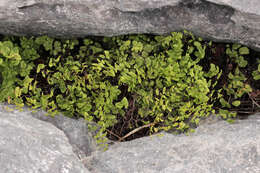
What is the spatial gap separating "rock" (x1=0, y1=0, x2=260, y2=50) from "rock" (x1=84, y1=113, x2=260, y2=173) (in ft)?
2.86

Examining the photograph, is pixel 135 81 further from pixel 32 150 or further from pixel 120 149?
pixel 32 150

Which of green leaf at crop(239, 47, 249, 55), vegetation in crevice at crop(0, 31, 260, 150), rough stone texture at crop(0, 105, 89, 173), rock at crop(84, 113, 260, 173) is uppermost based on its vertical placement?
green leaf at crop(239, 47, 249, 55)

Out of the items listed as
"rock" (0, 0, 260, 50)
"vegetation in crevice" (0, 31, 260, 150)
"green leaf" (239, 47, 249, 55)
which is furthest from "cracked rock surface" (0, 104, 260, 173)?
"rock" (0, 0, 260, 50)

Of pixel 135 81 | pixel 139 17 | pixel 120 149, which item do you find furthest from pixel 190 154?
pixel 139 17

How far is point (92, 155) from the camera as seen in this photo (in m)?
2.45

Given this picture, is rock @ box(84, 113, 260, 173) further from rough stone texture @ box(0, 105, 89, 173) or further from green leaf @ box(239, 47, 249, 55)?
green leaf @ box(239, 47, 249, 55)

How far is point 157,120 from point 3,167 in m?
1.35

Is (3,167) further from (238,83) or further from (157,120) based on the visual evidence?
(238,83)

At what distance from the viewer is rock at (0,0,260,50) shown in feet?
7.89

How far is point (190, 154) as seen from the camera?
7.51 ft

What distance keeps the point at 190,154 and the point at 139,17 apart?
49.4 inches

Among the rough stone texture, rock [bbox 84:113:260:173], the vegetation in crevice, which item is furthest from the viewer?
the vegetation in crevice

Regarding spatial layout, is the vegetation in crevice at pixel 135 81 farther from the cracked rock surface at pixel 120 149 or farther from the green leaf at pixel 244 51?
the cracked rock surface at pixel 120 149

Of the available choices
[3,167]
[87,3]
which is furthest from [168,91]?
[3,167]
